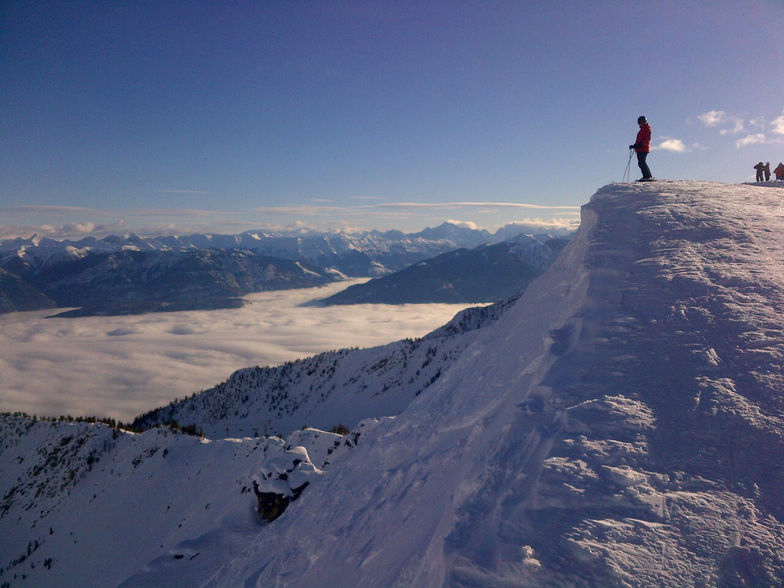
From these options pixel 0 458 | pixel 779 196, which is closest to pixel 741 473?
pixel 779 196

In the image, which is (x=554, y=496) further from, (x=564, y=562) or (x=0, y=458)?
(x=0, y=458)

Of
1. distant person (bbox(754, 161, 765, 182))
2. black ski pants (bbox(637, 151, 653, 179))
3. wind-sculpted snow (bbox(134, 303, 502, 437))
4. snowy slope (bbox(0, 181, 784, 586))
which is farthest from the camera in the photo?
wind-sculpted snow (bbox(134, 303, 502, 437))

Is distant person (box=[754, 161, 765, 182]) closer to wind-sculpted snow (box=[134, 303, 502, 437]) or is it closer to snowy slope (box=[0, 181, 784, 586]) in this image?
snowy slope (box=[0, 181, 784, 586])

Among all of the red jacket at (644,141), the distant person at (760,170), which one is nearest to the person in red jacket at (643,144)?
the red jacket at (644,141)

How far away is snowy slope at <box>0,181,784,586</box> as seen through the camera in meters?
3.85

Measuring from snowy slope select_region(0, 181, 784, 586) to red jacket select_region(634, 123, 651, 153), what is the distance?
9.06 ft

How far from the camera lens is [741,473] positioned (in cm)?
421

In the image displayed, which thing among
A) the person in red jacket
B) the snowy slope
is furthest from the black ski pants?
the snowy slope

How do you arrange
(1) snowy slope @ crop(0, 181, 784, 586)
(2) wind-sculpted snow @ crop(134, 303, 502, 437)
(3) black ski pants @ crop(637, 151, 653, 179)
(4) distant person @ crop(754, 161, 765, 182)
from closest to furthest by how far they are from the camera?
(1) snowy slope @ crop(0, 181, 784, 586) → (3) black ski pants @ crop(637, 151, 653, 179) → (4) distant person @ crop(754, 161, 765, 182) → (2) wind-sculpted snow @ crop(134, 303, 502, 437)

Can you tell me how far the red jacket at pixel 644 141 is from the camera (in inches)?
552

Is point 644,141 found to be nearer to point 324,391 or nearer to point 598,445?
point 598,445

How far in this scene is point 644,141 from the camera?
554 inches

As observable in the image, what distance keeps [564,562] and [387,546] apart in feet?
8.65

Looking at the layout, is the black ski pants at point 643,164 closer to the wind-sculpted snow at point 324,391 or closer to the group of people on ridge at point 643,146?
the group of people on ridge at point 643,146
